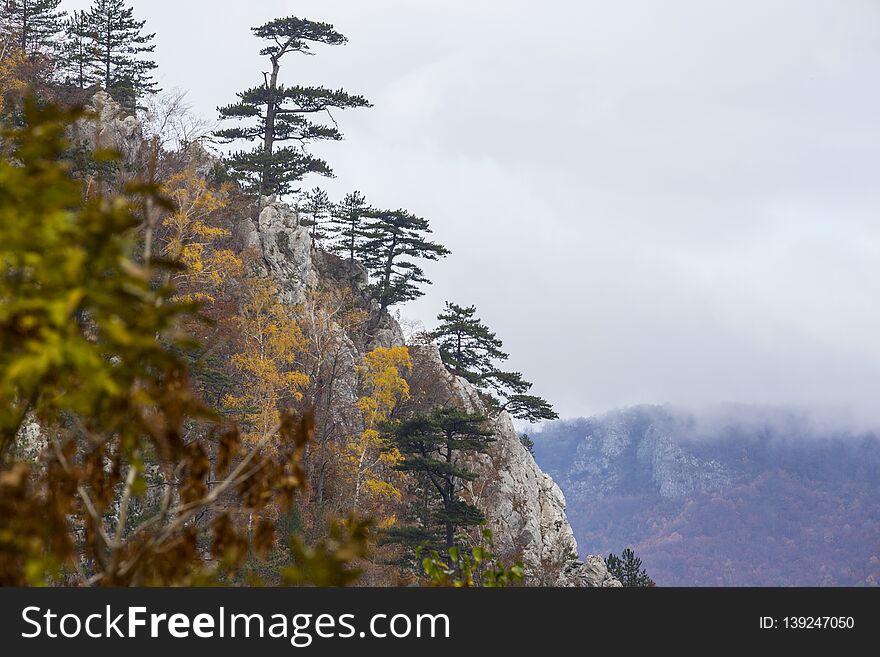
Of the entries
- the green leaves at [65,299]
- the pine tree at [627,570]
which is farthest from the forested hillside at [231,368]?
the pine tree at [627,570]

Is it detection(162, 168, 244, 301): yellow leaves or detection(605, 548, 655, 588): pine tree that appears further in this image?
detection(605, 548, 655, 588): pine tree

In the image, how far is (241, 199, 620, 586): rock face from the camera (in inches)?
1861

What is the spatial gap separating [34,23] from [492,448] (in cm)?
3460

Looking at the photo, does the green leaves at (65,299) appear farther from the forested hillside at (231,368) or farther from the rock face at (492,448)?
the rock face at (492,448)

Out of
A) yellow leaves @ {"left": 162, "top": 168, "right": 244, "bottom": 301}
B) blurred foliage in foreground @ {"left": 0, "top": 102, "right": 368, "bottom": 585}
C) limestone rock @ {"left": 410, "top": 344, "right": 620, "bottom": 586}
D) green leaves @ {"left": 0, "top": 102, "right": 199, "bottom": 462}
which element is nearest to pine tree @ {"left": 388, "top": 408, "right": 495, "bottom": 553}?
limestone rock @ {"left": 410, "top": 344, "right": 620, "bottom": 586}

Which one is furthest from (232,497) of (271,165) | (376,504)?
(271,165)

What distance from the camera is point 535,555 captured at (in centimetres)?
4859

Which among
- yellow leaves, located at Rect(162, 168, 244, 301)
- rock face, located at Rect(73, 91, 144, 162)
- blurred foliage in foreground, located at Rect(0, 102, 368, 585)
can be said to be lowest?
blurred foliage in foreground, located at Rect(0, 102, 368, 585)

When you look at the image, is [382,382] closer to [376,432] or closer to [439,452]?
[376,432]

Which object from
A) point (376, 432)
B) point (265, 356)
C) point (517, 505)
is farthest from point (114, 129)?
point (517, 505)

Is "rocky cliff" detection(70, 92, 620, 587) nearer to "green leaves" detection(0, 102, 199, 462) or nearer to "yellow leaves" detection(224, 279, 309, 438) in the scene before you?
"yellow leaves" detection(224, 279, 309, 438)

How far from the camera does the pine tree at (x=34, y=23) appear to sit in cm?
4981

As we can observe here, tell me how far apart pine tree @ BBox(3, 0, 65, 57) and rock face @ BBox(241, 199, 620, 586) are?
1504 cm

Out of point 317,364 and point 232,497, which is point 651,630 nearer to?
point 232,497
